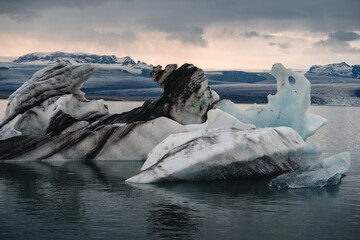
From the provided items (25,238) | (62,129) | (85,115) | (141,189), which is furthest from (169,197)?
(85,115)

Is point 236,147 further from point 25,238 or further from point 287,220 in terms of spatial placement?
point 25,238

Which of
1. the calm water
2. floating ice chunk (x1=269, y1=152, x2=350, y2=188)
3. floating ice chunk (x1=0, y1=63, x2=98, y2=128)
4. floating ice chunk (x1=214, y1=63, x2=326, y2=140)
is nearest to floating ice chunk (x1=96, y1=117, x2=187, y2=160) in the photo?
the calm water

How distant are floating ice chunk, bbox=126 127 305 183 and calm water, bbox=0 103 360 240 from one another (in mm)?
417

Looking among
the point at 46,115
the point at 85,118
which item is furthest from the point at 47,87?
the point at 85,118

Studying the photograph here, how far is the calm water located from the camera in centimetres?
1080

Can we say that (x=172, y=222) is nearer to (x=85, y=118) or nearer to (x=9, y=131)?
(x=9, y=131)

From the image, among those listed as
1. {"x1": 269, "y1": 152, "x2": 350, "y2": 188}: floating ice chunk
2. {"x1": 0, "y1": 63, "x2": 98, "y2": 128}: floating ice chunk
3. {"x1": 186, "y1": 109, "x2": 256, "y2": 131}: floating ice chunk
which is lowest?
{"x1": 269, "y1": 152, "x2": 350, "y2": 188}: floating ice chunk

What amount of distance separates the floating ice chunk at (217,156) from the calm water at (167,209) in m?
0.42

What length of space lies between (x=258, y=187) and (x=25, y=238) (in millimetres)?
7669

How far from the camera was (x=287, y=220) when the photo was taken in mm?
11883

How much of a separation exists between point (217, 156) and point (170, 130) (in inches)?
262

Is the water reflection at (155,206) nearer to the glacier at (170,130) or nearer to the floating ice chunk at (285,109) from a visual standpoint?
the glacier at (170,130)

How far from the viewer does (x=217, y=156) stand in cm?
1622

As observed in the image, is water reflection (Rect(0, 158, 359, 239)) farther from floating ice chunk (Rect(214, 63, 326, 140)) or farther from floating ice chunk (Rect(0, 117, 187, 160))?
floating ice chunk (Rect(214, 63, 326, 140))
